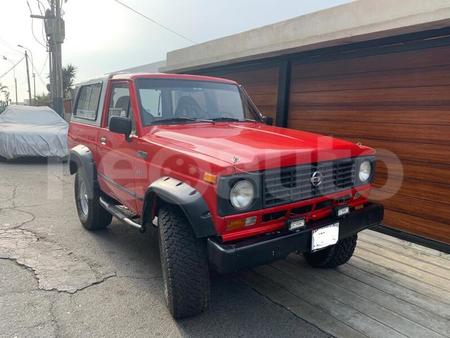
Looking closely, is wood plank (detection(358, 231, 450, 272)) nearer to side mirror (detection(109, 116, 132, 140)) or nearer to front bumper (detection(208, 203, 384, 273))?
front bumper (detection(208, 203, 384, 273))

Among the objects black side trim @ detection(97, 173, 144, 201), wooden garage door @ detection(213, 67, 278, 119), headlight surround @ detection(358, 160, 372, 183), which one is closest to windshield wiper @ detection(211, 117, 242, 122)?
black side trim @ detection(97, 173, 144, 201)

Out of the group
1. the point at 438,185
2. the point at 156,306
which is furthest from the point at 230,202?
the point at 438,185

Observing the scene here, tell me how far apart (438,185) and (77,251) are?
13.8 feet

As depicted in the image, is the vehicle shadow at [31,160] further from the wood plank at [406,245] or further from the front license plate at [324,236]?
the front license plate at [324,236]

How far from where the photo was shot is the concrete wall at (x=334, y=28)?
3.90 m

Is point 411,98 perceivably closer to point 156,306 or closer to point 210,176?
point 210,176

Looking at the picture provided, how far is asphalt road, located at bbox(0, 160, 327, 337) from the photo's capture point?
8.99ft

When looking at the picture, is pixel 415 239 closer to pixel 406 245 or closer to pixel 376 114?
pixel 406 245

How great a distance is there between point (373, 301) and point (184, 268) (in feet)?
5.67

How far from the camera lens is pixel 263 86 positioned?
22.2 ft

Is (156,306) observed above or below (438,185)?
below

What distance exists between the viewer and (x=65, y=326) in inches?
107

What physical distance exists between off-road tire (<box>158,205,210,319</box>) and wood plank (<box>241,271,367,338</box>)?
79cm

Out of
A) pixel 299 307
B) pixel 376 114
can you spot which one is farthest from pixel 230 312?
pixel 376 114
